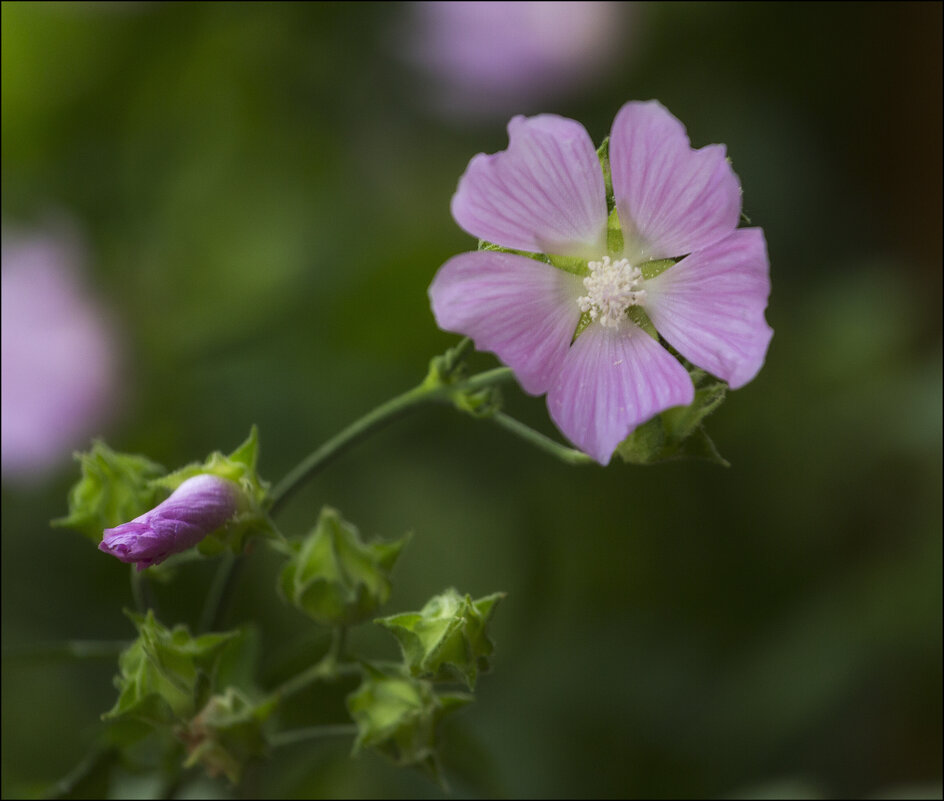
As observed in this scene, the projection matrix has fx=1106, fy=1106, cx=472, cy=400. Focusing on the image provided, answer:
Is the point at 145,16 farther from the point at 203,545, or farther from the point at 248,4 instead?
the point at 203,545

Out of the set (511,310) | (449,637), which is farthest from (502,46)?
(449,637)

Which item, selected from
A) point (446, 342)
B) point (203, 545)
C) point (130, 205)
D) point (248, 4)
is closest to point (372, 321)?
point (446, 342)

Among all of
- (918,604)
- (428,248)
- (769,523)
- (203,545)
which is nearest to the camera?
(203,545)

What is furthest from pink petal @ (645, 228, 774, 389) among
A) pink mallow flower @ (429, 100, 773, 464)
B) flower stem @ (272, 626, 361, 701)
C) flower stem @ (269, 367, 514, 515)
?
flower stem @ (272, 626, 361, 701)

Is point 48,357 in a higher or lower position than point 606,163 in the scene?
higher

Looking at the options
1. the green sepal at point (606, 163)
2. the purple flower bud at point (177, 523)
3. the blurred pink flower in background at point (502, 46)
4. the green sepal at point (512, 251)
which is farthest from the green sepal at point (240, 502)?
the blurred pink flower in background at point (502, 46)

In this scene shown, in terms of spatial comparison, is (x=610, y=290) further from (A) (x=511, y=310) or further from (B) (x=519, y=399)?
(B) (x=519, y=399)

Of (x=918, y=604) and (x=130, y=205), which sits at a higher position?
(x=130, y=205)
